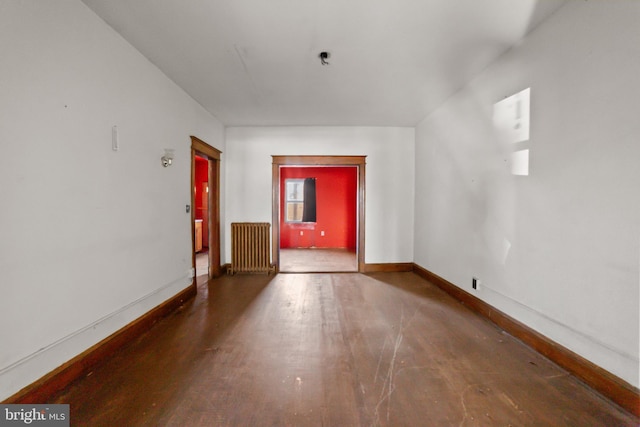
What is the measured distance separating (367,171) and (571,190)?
310 cm

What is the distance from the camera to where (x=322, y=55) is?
8.07 feet

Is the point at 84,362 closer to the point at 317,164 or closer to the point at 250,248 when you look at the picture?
the point at 250,248

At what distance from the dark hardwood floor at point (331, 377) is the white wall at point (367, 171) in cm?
196

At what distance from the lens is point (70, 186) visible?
176 centimetres

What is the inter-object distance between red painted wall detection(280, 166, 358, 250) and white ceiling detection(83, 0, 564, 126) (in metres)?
3.79

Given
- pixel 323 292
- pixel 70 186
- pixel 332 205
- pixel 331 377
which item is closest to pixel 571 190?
pixel 331 377

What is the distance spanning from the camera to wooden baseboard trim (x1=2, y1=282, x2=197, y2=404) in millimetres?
1504

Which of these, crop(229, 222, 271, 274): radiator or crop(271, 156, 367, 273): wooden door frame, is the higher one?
crop(271, 156, 367, 273): wooden door frame

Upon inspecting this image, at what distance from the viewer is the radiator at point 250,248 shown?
4.67 m

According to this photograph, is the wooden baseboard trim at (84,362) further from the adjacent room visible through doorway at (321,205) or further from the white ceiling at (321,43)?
the adjacent room visible through doorway at (321,205)

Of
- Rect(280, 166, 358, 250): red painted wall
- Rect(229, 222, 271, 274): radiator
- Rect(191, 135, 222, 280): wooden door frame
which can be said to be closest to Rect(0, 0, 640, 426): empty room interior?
Rect(191, 135, 222, 280): wooden door frame

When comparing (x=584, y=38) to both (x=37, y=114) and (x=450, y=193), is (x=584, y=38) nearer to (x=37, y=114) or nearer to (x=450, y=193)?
(x=450, y=193)

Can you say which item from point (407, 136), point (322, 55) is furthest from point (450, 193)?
point (322, 55)

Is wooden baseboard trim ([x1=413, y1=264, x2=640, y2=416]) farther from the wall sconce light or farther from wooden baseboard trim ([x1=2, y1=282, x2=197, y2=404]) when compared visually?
the wall sconce light
